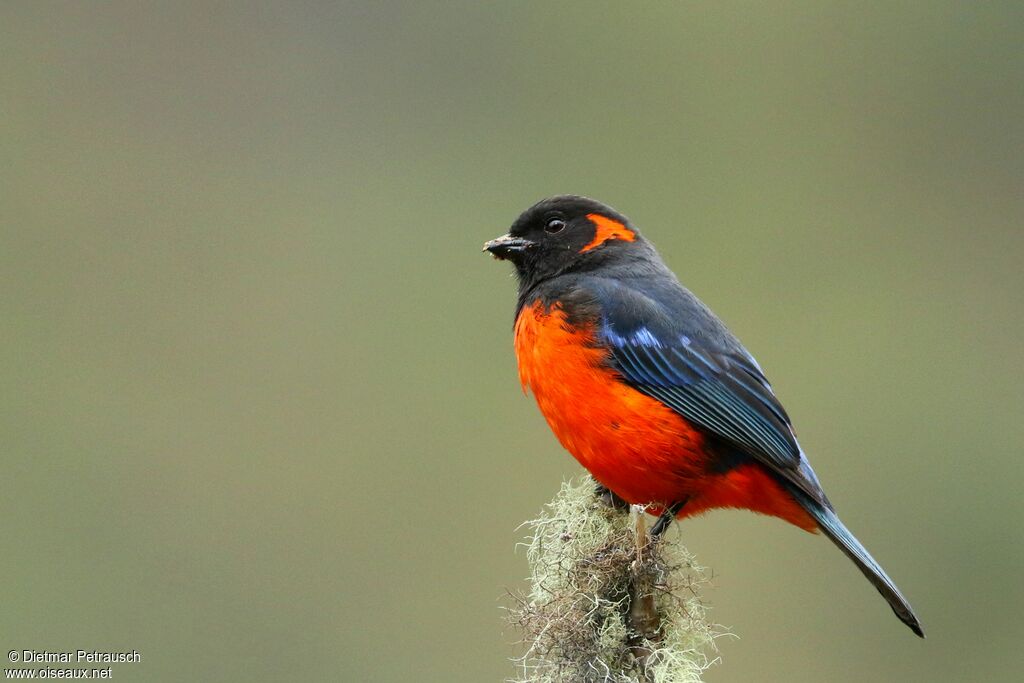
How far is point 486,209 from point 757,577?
21.2 feet

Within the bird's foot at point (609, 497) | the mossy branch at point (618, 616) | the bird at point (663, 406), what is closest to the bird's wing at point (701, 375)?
the bird at point (663, 406)

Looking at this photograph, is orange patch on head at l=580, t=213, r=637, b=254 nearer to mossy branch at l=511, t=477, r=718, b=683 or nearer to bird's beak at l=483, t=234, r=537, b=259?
bird's beak at l=483, t=234, r=537, b=259

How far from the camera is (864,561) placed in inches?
234

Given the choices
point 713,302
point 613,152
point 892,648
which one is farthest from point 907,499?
point 613,152

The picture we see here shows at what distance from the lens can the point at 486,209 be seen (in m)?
17.1

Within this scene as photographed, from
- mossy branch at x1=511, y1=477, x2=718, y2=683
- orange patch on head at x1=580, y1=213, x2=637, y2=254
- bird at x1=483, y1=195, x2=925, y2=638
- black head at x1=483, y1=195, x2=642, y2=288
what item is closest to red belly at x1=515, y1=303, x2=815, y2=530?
bird at x1=483, y1=195, x2=925, y2=638

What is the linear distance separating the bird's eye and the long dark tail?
6.74ft

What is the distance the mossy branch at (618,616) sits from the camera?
5219 mm

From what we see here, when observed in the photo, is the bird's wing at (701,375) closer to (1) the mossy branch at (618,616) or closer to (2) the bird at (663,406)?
(2) the bird at (663,406)

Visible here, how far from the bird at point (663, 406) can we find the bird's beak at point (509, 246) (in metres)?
0.49

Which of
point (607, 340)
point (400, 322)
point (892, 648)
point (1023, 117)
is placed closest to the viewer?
point (607, 340)

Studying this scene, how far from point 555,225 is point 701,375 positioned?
1378 millimetres

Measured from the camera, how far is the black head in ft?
24.0

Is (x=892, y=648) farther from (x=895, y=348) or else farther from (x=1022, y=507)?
(x=895, y=348)
